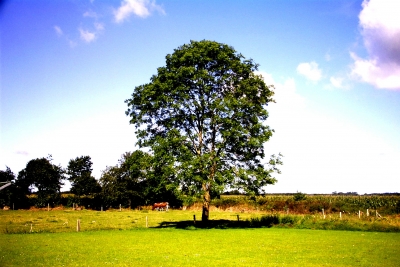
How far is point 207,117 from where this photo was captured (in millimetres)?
42312

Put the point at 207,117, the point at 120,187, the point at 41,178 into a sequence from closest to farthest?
the point at 207,117, the point at 120,187, the point at 41,178

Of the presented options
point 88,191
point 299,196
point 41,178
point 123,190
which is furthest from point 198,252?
point 41,178

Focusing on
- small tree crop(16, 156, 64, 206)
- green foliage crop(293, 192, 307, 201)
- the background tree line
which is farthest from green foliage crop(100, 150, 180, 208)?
green foliage crop(293, 192, 307, 201)

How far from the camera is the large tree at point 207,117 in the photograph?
A: 39469mm

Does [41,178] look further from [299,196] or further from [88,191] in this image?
[299,196]

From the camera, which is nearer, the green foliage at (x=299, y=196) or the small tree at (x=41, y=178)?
the green foliage at (x=299, y=196)

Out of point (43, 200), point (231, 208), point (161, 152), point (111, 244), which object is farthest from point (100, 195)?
point (111, 244)

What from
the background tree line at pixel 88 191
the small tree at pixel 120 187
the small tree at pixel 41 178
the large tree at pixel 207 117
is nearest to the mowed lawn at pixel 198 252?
the large tree at pixel 207 117

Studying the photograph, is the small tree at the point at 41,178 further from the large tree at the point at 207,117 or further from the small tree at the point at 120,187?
the large tree at the point at 207,117

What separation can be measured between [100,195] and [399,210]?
7271cm

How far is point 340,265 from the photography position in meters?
18.7

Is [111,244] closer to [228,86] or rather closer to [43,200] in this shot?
[228,86]

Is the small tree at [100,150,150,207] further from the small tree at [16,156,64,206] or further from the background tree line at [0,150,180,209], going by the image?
the small tree at [16,156,64,206]

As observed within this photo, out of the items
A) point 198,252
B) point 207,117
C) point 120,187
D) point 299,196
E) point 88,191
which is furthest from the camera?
point 88,191
